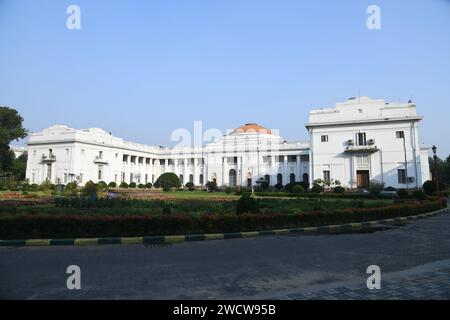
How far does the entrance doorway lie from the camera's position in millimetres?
43469

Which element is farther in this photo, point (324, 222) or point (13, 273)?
point (324, 222)

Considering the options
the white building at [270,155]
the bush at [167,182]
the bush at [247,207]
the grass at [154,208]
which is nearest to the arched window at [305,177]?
the white building at [270,155]

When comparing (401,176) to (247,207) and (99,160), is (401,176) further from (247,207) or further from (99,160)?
(99,160)

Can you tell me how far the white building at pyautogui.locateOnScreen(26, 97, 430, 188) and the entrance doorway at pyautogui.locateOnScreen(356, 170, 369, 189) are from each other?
132 millimetres

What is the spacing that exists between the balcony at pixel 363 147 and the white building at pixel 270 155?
0.42 feet

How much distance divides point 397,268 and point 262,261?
9.07 feet

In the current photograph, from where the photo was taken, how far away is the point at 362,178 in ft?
144

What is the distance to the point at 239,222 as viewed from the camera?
37.6 ft

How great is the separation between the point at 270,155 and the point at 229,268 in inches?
2187

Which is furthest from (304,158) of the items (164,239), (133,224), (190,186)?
(133,224)

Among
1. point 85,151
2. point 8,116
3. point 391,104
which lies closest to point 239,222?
point 391,104

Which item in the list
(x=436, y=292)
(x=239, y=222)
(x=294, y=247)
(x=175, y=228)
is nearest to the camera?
(x=436, y=292)

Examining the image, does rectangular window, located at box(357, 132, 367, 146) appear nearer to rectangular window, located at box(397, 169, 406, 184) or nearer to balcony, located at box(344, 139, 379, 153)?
balcony, located at box(344, 139, 379, 153)

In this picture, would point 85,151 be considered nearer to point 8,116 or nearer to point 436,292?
point 8,116
